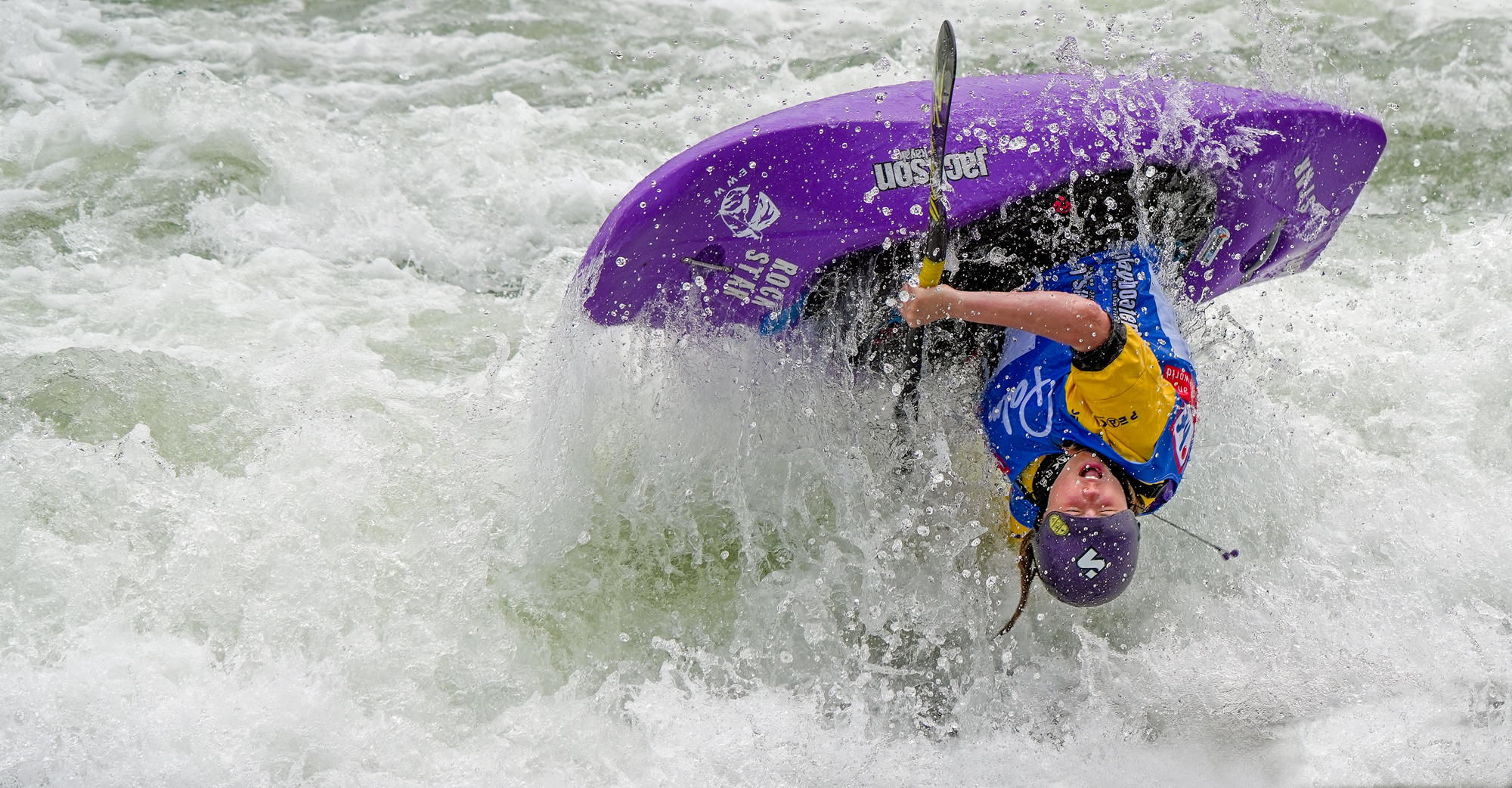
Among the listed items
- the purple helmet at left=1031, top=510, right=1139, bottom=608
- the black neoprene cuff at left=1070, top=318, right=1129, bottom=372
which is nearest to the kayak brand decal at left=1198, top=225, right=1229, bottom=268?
the black neoprene cuff at left=1070, top=318, right=1129, bottom=372

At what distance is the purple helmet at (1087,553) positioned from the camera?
290 cm

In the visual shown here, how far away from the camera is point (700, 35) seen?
586cm

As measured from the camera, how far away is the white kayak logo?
9.85ft

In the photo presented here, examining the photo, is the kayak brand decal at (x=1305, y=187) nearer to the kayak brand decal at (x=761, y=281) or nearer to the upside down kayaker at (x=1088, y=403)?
the upside down kayaker at (x=1088, y=403)

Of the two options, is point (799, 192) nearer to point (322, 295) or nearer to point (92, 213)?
point (322, 295)

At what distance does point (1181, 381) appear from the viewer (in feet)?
9.77

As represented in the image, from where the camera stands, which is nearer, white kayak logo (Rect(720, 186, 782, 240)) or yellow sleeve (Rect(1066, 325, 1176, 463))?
yellow sleeve (Rect(1066, 325, 1176, 463))

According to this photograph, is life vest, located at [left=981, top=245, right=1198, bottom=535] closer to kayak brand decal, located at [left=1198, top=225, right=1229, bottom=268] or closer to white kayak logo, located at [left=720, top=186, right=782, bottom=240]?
kayak brand decal, located at [left=1198, top=225, right=1229, bottom=268]

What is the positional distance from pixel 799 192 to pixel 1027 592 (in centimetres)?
140

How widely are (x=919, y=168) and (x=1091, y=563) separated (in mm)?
1112

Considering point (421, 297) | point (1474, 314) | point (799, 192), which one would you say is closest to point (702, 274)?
point (799, 192)

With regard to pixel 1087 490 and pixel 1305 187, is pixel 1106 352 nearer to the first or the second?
pixel 1087 490

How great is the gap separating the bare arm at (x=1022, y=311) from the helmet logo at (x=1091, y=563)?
566 mm

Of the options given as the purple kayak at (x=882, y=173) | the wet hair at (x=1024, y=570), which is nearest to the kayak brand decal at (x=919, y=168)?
the purple kayak at (x=882, y=173)
